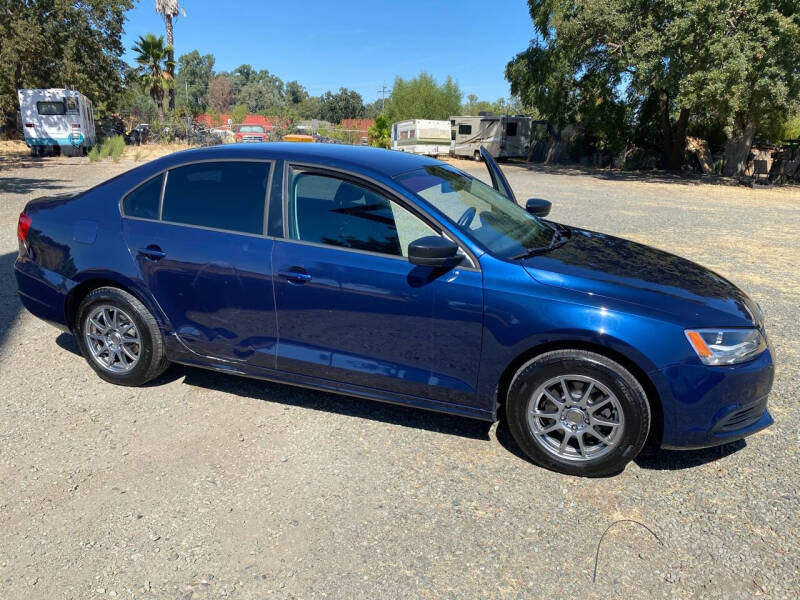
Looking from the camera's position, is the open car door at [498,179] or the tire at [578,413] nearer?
the tire at [578,413]

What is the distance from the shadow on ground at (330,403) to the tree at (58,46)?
35661 mm

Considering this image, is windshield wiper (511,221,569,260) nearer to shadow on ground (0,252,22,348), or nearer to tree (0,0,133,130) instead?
shadow on ground (0,252,22,348)

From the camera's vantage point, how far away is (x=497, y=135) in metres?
37.2

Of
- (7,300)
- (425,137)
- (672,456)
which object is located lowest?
(7,300)

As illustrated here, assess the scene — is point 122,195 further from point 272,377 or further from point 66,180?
point 66,180

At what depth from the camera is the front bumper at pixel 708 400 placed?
305 centimetres

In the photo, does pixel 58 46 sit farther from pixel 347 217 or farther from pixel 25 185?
pixel 347 217

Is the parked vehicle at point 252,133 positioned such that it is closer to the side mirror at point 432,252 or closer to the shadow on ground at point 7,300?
the shadow on ground at point 7,300

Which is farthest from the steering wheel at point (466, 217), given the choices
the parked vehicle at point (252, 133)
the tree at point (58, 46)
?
the tree at point (58, 46)

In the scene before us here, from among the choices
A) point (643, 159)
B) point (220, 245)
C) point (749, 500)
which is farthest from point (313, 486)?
point (643, 159)

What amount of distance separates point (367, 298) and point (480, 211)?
3.41 feet

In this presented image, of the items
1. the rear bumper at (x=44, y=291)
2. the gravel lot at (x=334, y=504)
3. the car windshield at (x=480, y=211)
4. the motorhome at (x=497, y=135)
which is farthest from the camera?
the motorhome at (x=497, y=135)

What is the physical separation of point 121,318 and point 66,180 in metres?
16.1

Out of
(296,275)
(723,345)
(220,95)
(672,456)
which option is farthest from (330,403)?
(220,95)
